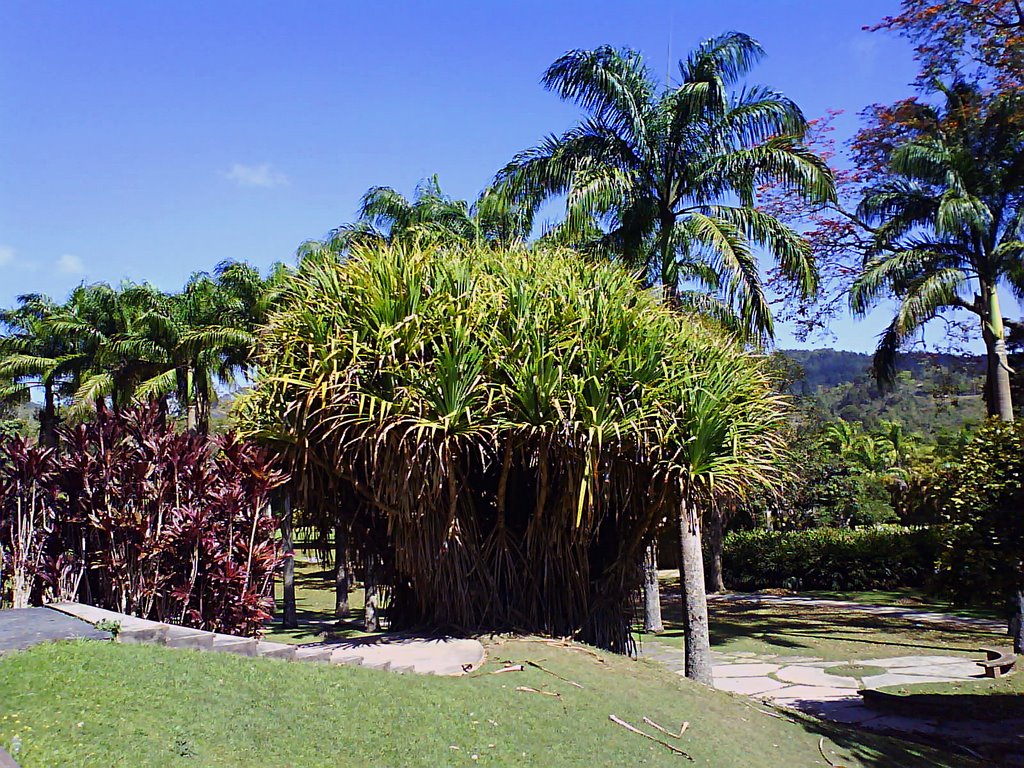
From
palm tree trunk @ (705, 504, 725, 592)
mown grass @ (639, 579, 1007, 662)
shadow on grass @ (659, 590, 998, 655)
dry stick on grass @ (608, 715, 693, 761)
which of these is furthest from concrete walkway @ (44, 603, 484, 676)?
palm tree trunk @ (705, 504, 725, 592)

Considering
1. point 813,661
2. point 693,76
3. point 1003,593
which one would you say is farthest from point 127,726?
point 813,661

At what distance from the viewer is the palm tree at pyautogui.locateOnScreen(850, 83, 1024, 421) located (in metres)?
15.0

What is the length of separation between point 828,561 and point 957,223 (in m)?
14.2

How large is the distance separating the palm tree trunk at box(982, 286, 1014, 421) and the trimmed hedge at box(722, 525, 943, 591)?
9107mm

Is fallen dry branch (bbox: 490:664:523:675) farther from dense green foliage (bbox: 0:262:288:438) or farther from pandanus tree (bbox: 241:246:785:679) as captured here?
dense green foliage (bbox: 0:262:288:438)

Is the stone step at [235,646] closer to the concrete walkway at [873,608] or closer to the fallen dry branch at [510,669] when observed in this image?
the fallen dry branch at [510,669]

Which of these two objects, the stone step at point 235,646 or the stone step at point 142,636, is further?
the stone step at point 235,646

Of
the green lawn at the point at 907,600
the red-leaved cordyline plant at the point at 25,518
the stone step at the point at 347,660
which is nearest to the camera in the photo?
the stone step at the point at 347,660

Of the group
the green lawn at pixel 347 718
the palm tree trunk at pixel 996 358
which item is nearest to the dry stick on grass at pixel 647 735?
the green lawn at pixel 347 718

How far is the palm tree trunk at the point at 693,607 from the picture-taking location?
10.7 meters

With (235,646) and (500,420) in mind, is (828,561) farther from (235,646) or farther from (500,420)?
(235,646)

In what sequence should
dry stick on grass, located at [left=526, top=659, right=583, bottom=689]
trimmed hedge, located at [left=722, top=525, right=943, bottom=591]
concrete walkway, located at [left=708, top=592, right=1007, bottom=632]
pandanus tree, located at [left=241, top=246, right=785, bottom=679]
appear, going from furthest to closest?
trimmed hedge, located at [left=722, top=525, right=943, bottom=591] → concrete walkway, located at [left=708, top=592, right=1007, bottom=632] → pandanus tree, located at [left=241, top=246, right=785, bottom=679] → dry stick on grass, located at [left=526, top=659, right=583, bottom=689]

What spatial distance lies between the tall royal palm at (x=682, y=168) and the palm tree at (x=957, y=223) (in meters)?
3.74

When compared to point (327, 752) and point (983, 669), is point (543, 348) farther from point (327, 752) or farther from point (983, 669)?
point (983, 669)
